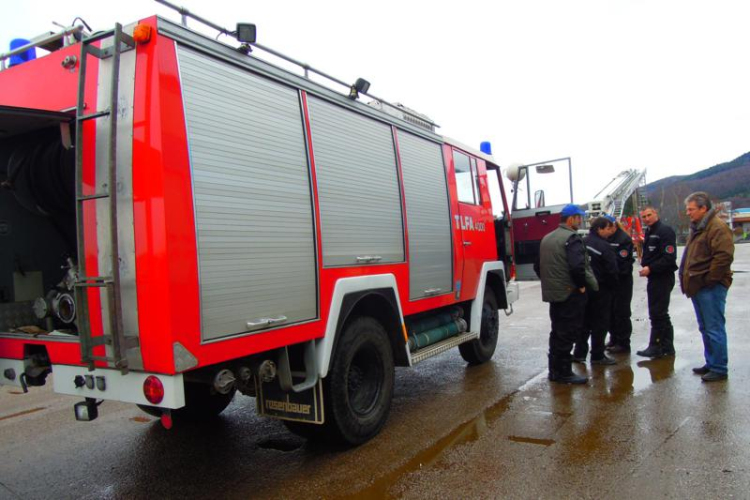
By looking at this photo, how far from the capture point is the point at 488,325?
7.03 metres

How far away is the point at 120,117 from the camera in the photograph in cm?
302

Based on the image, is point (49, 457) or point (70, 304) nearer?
point (70, 304)

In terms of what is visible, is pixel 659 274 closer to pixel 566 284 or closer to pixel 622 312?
pixel 622 312

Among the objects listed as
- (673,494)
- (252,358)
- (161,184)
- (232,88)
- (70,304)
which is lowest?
(673,494)

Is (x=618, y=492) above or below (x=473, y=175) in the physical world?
below

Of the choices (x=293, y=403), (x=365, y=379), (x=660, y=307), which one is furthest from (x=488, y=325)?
(x=293, y=403)

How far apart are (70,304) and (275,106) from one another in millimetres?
1882

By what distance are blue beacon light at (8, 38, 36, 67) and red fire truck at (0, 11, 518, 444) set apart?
0.11 ft

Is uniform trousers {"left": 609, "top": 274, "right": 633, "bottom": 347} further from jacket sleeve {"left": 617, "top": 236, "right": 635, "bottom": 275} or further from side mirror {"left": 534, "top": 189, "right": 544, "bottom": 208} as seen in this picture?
side mirror {"left": 534, "top": 189, "right": 544, "bottom": 208}

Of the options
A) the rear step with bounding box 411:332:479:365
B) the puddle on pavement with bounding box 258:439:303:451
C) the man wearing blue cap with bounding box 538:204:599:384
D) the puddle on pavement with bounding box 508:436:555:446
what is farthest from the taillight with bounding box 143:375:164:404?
the man wearing blue cap with bounding box 538:204:599:384

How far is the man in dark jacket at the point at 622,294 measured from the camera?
7.01 m

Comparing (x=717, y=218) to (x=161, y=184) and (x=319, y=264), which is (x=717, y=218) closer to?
(x=319, y=264)

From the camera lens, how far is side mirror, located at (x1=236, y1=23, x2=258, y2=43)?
3.48m

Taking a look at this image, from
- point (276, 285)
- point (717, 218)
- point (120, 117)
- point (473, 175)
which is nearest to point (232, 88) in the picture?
point (120, 117)
